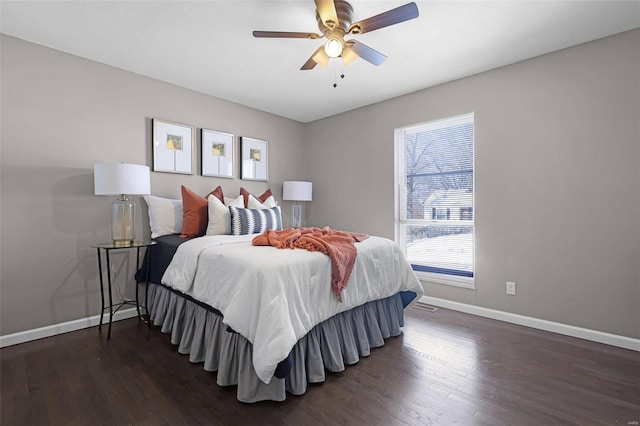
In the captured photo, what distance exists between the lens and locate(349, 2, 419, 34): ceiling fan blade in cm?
184

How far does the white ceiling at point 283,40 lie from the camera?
2.17 m

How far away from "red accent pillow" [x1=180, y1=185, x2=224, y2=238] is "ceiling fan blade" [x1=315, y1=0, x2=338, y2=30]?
2020 millimetres

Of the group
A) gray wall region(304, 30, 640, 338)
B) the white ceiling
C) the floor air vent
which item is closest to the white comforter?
the floor air vent

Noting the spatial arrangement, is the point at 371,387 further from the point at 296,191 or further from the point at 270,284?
the point at 296,191

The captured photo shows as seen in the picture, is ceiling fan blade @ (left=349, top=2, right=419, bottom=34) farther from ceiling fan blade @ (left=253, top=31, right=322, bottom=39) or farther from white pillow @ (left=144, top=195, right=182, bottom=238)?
white pillow @ (left=144, top=195, right=182, bottom=238)

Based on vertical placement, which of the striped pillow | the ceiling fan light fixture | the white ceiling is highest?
the white ceiling

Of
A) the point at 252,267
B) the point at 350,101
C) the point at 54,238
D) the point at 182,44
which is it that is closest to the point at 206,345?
the point at 252,267

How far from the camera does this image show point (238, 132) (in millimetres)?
4105

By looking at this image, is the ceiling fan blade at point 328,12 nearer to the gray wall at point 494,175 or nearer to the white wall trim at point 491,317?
the gray wall at point 494,175

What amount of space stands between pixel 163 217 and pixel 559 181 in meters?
3.80

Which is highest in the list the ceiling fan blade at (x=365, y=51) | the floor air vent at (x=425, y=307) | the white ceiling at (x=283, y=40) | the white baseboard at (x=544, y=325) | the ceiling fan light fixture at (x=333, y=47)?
the white ceiling at (x=283, y=40)

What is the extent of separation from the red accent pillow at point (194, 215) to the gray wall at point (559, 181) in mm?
2607

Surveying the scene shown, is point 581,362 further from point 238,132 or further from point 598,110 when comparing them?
point 238,132

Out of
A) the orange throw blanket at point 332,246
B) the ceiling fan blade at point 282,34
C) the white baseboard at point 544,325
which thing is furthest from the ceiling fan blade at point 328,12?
the white baseboard at point 544,325
